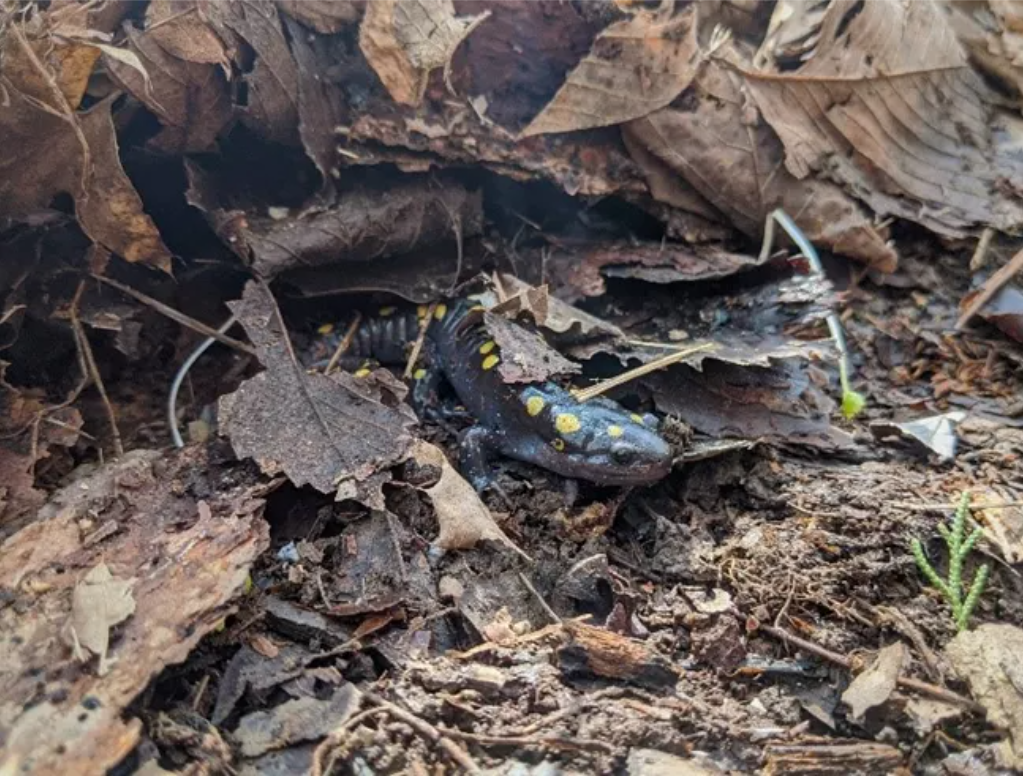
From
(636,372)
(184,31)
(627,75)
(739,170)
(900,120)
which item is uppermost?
(184,31)

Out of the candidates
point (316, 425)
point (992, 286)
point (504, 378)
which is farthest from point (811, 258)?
point (316, 425)

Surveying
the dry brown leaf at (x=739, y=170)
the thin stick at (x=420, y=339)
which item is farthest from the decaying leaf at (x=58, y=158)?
the dry brown leaf at (x=739, y=170)

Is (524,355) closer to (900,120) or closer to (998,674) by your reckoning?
(998,674)

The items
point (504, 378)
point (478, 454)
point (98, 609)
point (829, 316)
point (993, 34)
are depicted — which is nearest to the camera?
point (98, 609)

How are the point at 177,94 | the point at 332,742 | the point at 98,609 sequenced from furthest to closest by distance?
the point at 177,94
the point at 98,609
the point at 332,742

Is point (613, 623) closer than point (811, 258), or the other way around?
point (613, 623)

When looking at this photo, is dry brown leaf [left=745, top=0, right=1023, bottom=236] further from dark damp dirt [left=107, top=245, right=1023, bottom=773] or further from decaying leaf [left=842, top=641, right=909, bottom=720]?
decaying leaf [left=842, top=641, right=909, bottom=720]

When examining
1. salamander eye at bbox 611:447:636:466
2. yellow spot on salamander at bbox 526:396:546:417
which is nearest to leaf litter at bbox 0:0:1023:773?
salamander eye at bbox 611:447:636:466
